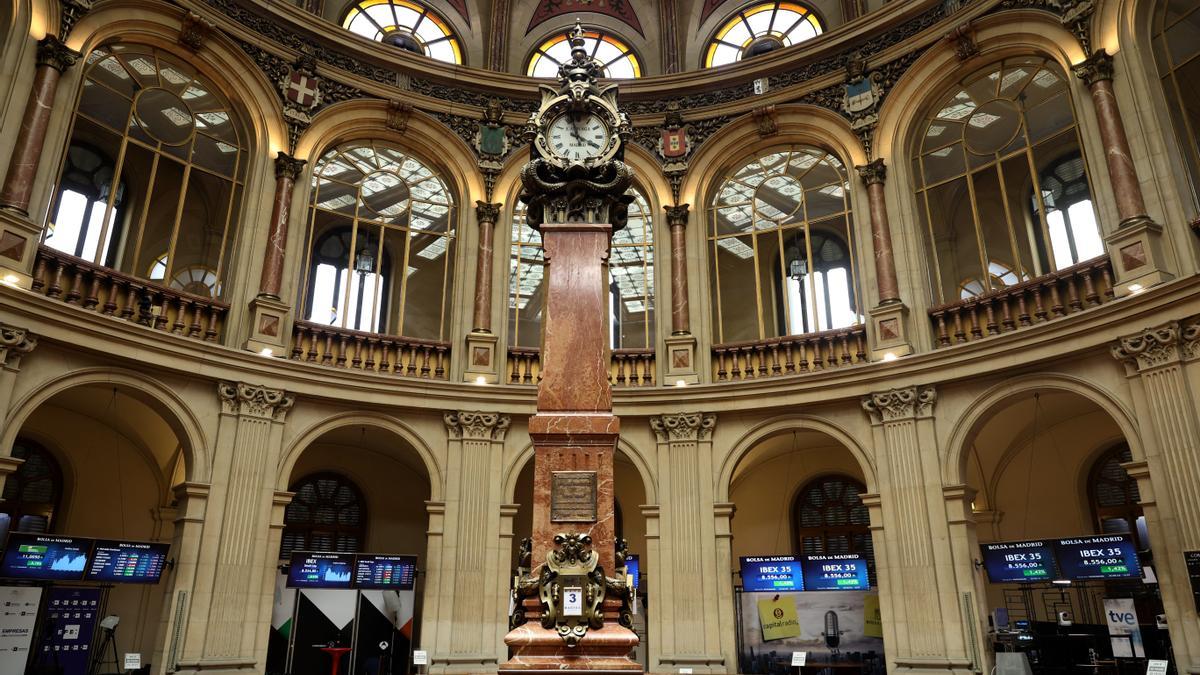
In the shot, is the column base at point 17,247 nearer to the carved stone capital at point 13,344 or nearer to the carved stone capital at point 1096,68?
the carved stone capital at point 13,344

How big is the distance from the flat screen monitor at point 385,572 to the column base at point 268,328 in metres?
3.79

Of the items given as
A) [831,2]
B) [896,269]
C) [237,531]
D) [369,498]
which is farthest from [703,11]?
[237,531]

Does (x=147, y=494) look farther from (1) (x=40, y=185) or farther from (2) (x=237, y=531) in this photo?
(1) (x=40, y=185)

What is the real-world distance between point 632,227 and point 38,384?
11148 mm

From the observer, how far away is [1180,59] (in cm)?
1339

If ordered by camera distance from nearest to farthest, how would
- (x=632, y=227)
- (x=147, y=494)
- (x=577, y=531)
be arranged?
(x=577, y=531) → (x=147, y=494) → (x=632, y=227)

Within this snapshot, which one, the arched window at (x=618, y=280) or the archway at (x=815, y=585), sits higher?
the arched window at (x=618, y=280)

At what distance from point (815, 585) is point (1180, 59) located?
10249 millimetres

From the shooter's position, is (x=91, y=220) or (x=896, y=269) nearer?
(x=896, y=269)

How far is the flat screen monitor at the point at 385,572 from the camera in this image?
14438mm

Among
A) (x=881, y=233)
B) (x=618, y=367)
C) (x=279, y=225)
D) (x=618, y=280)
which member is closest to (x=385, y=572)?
(x=618, y=367)

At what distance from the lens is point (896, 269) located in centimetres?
1470

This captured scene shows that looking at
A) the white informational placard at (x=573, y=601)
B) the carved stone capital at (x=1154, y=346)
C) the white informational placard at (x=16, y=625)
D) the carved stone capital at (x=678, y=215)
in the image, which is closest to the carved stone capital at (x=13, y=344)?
the white informational placard at (x=16, y=625)

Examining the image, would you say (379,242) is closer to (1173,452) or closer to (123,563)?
(123,563)
